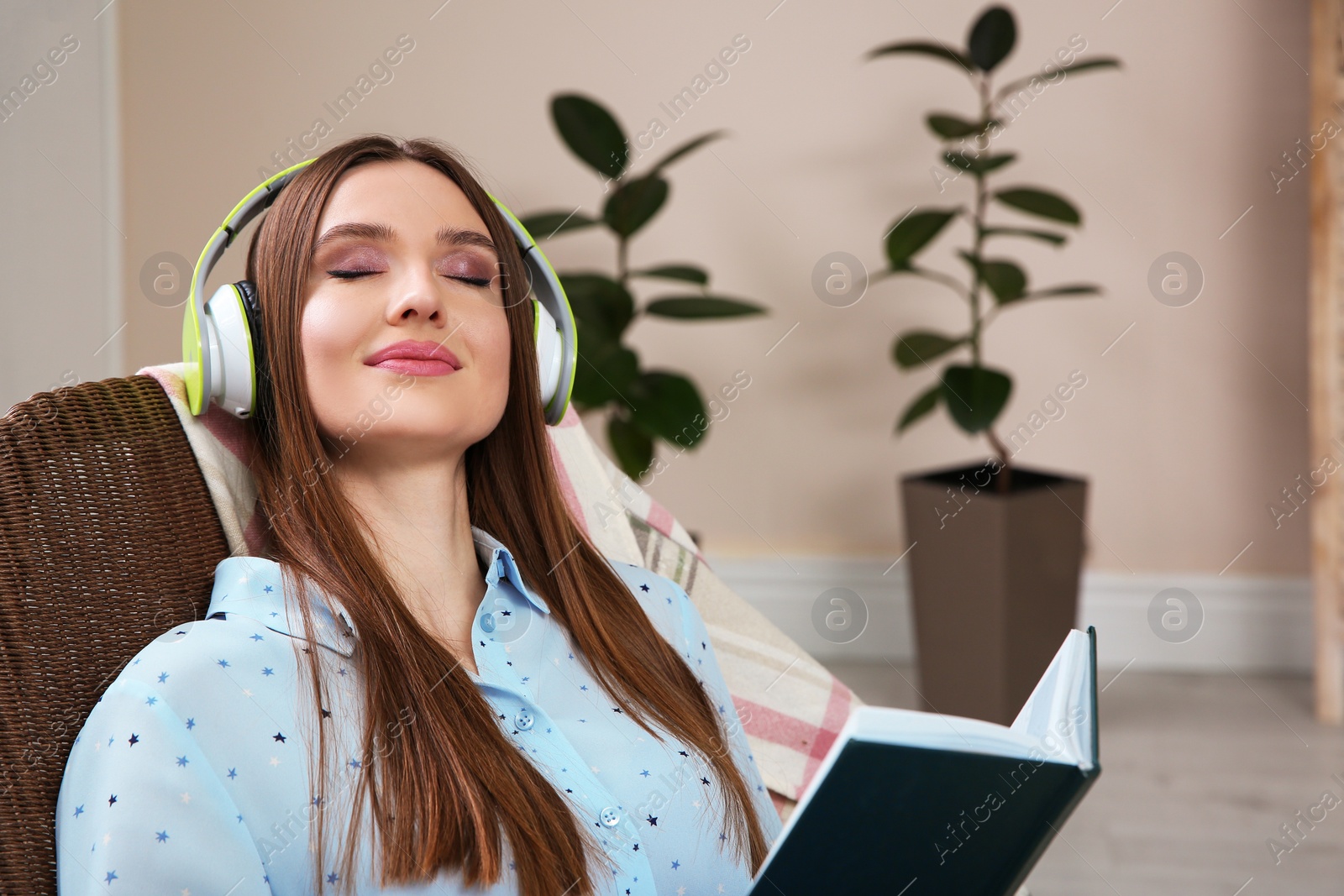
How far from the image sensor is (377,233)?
91 cm

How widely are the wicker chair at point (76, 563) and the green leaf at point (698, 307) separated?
1.30 m

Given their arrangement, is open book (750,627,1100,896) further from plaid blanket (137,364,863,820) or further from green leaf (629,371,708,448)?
green leaf (629,371,708,448)

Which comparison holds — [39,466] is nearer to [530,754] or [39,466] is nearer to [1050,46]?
[530,754]

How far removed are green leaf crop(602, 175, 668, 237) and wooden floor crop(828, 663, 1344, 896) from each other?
1.11 m

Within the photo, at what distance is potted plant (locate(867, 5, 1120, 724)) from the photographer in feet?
6.77

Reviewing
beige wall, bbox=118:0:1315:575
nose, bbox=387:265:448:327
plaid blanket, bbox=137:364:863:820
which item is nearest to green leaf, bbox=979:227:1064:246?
beige wall, bbox=118:0:1315:575

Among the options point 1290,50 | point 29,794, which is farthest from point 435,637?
Answer: point 1290,50

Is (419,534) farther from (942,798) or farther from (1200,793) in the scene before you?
(1200,793)

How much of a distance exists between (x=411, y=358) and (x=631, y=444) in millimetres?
1262

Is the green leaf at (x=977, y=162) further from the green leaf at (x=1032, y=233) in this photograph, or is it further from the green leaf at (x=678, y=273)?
the green leaf at (x=678, y=273)

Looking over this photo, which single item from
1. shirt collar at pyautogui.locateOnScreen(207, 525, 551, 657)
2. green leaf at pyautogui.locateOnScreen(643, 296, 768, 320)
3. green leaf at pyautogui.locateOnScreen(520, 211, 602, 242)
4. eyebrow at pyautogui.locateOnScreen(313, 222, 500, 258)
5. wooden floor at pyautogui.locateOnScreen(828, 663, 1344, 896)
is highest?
green leaf at pyautogui.locateOnScreen(520, 211, 602, 242)

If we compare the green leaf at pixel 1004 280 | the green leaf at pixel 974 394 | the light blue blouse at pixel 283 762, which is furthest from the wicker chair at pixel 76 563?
the green leaf at pixel 1004 280

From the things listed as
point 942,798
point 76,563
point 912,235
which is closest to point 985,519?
point 912,235

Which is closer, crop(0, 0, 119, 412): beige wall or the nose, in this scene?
the nose
